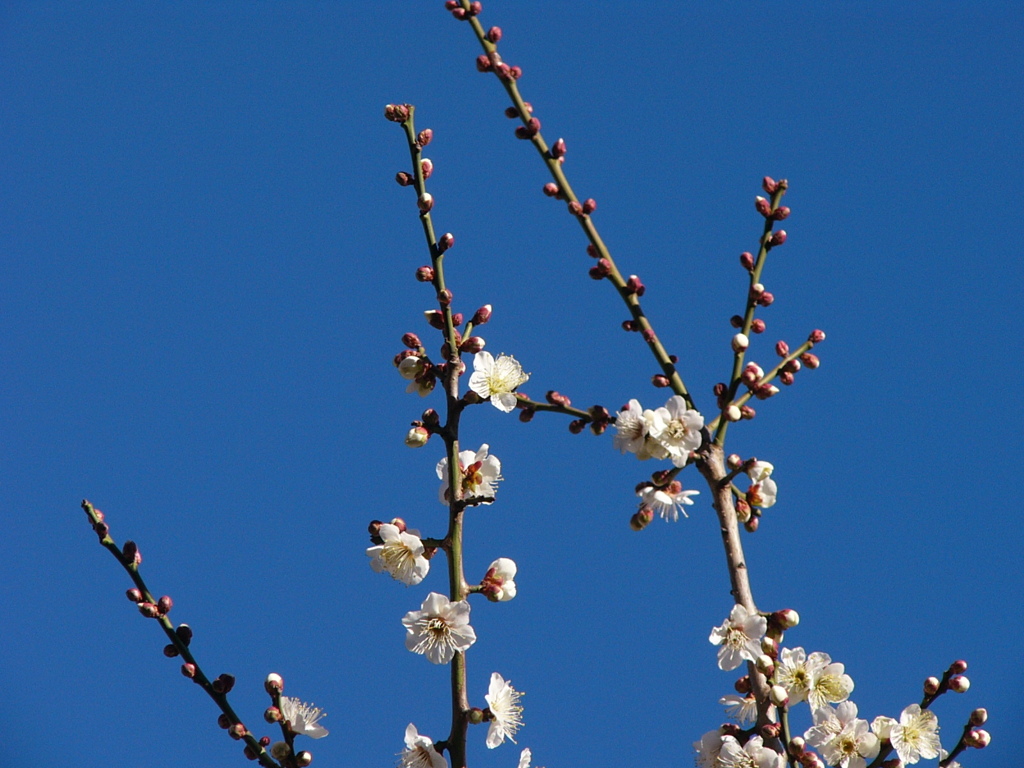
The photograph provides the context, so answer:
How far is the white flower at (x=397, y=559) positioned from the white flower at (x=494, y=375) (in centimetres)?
49

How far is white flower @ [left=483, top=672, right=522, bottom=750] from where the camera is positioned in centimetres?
290

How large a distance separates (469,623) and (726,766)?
799mm

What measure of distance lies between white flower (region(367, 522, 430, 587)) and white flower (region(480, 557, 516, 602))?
0.18 m

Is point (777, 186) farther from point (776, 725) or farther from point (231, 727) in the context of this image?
point (231, 727)

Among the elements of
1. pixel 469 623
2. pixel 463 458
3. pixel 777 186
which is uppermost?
pixel 777 186

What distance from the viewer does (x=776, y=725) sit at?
2789mm

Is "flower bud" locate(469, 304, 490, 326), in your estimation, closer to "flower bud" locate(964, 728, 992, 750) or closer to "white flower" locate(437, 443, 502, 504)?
"white flower" locate(437, 443, 502, 504)

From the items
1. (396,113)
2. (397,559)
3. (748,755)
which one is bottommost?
(748,755)

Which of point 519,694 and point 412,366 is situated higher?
point 412,366

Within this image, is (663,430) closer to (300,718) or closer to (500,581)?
(500,581)

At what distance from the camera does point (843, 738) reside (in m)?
3.00

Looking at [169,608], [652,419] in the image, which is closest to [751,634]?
[652,419]

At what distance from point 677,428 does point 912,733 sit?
121cm

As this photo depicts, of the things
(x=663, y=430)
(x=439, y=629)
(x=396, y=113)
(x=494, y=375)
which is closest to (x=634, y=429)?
(x=663, y=430)
